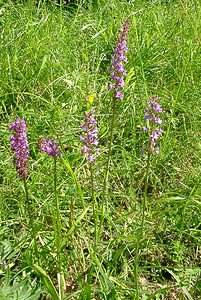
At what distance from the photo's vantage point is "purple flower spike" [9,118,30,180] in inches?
64.6

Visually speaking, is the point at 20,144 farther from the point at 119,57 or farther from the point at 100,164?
the point at 100,164

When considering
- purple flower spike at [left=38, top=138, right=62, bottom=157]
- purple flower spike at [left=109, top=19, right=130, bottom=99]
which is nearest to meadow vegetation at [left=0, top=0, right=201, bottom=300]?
purple flower spike at [left=38, top=138, right=62, bottom=157]

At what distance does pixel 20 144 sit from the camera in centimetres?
165

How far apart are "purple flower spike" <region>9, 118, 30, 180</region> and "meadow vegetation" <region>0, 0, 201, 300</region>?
11 centimetres

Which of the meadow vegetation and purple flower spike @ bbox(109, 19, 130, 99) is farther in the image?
the meadow vegetation

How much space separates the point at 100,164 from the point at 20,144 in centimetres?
95

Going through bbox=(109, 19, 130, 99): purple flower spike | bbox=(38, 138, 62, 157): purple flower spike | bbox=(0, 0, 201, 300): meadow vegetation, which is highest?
bbox=(109, 19, 130, 99): purple flower spike

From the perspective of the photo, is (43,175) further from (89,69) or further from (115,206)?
(89,69)

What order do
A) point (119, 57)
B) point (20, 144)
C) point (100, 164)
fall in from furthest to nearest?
point (100, 164) < point (119, 57) < point (20, 144)

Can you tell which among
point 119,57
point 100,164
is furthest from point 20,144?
point 100,164

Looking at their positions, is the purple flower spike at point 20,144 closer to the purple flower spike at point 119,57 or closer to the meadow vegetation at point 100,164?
the meadow vegetation at point 100,164

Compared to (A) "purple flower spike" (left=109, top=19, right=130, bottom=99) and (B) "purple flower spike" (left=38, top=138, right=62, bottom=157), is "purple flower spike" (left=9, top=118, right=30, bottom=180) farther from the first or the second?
(A) "purple flower spike" (left=109, top=19, right=130, bottom=99)

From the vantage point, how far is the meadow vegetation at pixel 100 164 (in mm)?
2021

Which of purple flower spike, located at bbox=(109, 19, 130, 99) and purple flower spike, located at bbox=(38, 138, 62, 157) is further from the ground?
purple flower spike, located at bbox=(109, 19, 130, 99)
